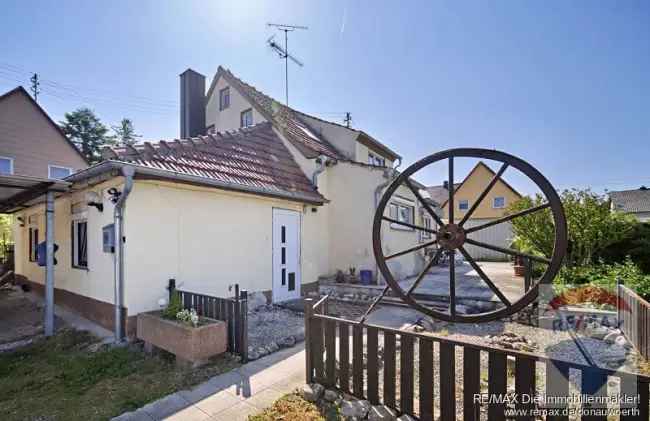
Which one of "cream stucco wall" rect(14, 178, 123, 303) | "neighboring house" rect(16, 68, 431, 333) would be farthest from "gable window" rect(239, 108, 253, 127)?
"cream stucco wall" rect(14, 178, 123, 303)

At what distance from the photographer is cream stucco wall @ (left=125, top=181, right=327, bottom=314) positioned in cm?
574

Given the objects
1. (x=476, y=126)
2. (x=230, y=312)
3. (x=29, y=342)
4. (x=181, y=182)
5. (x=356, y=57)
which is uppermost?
(x=356, y=57)

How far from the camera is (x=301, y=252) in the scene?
30.7ft

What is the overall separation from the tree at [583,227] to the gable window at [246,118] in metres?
10.6

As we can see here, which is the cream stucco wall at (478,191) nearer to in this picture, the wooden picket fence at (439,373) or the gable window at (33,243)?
the wooden picket fence at (439,373)

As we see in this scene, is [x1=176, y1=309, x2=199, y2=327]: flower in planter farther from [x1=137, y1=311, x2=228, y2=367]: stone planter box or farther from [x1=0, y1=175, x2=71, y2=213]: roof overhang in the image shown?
[x1=0, y1=175, x2=71, y2=213]: roof overhang

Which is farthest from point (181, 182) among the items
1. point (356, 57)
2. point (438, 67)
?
point (438, 67)

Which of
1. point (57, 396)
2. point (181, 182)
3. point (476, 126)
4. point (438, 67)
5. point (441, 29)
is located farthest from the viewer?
point (476, 126)

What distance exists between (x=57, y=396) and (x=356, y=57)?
1021 cm

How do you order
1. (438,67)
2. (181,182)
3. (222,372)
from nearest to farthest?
(222,372) → (181,182) → (438,67)

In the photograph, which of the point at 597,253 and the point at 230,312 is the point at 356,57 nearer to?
the point at 230,312

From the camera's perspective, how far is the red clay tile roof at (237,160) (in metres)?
6.35

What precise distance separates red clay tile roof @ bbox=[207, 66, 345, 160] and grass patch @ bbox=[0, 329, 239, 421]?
7.03m

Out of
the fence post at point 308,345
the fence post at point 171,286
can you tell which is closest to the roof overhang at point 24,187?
the fence post at point 171,286
